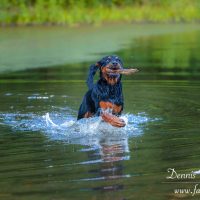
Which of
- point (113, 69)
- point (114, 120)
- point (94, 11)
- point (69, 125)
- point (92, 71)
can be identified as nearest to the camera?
point (114, 120)

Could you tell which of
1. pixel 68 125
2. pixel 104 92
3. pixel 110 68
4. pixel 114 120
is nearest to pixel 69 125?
pixel 68 125

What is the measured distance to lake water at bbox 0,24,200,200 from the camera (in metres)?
6.66

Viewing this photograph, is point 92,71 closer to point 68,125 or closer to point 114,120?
point 68,125

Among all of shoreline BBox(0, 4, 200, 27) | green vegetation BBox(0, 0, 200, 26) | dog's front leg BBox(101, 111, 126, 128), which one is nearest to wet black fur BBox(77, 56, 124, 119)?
dog's front leg BBox(101, 111, 126, 128)

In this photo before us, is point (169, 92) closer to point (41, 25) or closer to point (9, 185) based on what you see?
point (9, 185)

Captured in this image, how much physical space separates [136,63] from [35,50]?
4.67m

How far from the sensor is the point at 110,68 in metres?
9.12

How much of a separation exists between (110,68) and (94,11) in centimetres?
2407

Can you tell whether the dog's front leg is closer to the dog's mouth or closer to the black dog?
the black dog

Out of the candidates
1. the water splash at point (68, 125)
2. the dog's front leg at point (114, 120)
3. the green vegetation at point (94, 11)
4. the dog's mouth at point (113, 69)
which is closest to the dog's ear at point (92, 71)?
A: the dog's mouth at point (113, 69)

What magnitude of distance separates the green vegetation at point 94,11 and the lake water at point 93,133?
11.3m

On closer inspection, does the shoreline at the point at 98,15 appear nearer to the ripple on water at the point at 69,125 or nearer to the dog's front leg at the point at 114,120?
the ripple on water at the point at 69,125

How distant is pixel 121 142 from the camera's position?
871 centimetres

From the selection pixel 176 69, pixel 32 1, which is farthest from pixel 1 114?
pixel 32 1
